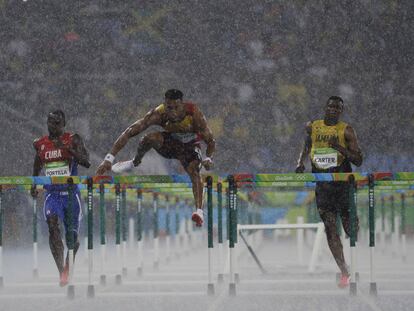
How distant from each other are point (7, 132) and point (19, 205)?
2458 millimetres

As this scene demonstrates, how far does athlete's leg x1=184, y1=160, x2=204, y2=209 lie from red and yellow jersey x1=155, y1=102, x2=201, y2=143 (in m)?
0.28

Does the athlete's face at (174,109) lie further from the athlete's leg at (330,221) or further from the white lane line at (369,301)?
the white lane line at (369,301)

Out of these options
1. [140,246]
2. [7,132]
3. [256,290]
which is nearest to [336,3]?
[7,132]

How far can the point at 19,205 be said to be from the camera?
24.3 metres

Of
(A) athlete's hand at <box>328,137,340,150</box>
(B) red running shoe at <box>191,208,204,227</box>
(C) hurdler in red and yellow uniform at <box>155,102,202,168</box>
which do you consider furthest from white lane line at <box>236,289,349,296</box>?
(C) hurdler in red and yellow uniform at <box>155,102,202,168</box>

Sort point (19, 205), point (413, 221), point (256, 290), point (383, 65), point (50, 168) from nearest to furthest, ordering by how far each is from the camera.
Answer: point (50, 168) < point (256, 290) < point (19, 205) < point (413, 221) < point (383, 65)

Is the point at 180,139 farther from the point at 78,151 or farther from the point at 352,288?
the point at 352,288

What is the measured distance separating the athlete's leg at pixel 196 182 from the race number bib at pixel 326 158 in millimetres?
1189

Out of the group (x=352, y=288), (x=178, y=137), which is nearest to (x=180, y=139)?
(x=178, y=137)

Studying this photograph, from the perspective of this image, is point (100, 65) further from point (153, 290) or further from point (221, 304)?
point (221, 304)

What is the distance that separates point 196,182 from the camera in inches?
351

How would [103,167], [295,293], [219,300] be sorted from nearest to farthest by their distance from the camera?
[103,167], [219,300], [295,293]

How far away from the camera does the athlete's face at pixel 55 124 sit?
9.51 meters

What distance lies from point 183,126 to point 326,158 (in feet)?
4.66
